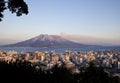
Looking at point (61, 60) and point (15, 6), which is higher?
point (15, 6)

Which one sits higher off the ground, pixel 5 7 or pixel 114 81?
pixel 5 7

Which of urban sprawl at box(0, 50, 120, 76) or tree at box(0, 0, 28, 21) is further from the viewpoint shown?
urban sprawl at box(0, 50, 120, 76)

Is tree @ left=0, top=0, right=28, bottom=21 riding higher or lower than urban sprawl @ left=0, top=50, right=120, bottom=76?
higher

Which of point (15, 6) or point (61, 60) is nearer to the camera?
point (15, 6)

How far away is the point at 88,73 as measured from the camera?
1405 cm

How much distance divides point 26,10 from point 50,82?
12.8 ft

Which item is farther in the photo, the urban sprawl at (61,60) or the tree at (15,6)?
the urban sprawl at (61,60)

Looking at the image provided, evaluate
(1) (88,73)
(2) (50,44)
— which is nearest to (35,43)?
(2) (50,44)

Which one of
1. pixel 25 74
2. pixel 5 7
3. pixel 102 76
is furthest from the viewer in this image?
pixel 102 76

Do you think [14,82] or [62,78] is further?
[62,78]

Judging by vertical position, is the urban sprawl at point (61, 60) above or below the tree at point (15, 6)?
below

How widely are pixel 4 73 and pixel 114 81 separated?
19.1ft

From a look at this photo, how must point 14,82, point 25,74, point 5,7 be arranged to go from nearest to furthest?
1. point 14,82
2. point 25,74
3. point 5,7

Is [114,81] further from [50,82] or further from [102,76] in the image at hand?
[50,82]
